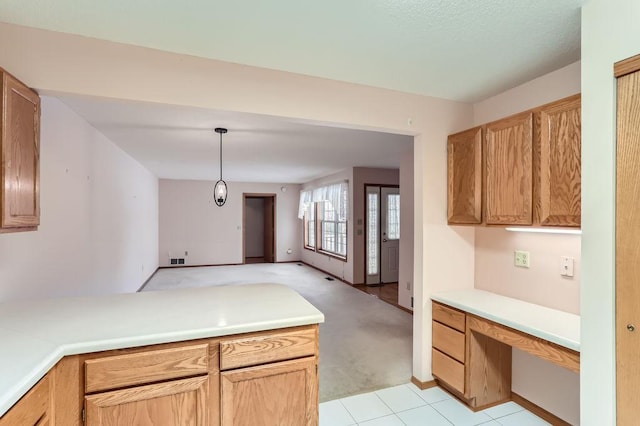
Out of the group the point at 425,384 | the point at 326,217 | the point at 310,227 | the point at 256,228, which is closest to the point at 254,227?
the point at 256,228

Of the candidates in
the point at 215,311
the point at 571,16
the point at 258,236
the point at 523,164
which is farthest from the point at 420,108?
the point at 258,236

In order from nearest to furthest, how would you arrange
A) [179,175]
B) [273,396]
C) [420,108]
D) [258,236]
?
[273,396]
[420,108]
[179,175]
[258,236]

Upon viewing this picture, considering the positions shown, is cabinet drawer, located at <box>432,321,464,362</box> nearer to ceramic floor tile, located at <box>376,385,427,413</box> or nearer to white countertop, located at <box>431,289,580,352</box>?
white countertop, located at <box>431,289,580,352</box>

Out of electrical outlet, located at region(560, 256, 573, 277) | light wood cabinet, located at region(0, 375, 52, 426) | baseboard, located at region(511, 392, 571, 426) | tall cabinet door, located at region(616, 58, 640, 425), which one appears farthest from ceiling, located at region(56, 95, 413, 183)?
baseboard, located at region(511, 392, 571, 426)

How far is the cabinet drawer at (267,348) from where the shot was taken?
1.56m

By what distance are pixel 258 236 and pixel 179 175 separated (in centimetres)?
357

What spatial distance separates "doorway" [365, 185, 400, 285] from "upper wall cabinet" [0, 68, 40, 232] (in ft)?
17.3

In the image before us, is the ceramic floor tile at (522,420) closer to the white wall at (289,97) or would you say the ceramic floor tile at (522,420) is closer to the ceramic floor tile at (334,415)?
the white wall at (289,97)

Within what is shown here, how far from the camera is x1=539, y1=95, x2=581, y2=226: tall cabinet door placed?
1.74 m

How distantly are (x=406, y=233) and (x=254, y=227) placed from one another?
21.6 feet

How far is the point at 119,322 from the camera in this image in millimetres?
1555

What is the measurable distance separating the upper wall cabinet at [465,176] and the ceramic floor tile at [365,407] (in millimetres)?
1513

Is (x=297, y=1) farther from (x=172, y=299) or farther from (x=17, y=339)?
(x=17, y=339)

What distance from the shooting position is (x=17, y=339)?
1.34 metres
